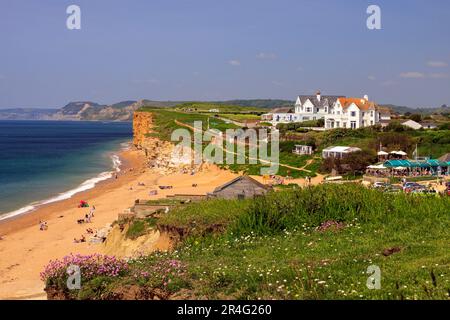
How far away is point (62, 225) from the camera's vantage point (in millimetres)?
35469

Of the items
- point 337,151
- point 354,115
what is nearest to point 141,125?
point 354,115

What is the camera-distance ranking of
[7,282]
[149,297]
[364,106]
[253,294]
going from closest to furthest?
[253,294], [149,297], [7,282], [364,106]

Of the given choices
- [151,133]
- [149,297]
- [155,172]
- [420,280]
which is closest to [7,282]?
[149,297]

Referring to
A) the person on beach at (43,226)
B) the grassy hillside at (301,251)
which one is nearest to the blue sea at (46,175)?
the person on beach at (43,226)

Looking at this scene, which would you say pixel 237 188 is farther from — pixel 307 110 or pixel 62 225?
pixel 307 110

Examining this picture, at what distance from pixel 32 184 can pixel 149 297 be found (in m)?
49.6

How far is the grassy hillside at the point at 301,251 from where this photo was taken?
8984mm

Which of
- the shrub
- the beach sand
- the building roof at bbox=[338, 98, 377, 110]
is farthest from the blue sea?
the building roof at bbox=[338, 98, 377, 110]

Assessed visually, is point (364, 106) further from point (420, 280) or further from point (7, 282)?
point (420, 280)

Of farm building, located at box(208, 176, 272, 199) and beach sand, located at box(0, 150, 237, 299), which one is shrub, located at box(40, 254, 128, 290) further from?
farm building, located at box(208, 176, 272, 199)

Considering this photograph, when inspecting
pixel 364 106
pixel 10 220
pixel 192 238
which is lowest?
pixel 10 220

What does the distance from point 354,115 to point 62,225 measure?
45.1m

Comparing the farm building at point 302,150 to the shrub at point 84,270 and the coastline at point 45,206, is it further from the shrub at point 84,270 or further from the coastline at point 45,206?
the shrub at point 84,270

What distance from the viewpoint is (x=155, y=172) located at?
6500 cm
